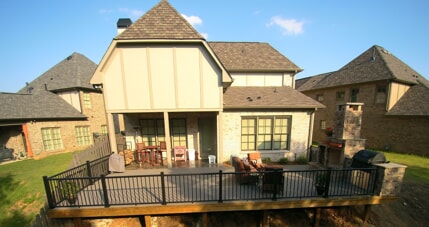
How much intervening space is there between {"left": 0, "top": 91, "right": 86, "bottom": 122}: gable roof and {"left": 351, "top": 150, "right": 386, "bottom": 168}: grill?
20052 mm

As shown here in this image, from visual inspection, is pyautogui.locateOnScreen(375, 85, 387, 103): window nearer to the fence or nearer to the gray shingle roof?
the gray shingle roof

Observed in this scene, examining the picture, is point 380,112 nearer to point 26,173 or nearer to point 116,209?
point 116,209

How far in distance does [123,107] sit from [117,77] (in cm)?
145

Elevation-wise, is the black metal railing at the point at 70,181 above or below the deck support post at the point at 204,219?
above

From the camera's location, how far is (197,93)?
299 inches

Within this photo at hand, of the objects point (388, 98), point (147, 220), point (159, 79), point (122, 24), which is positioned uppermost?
point (122, 24)

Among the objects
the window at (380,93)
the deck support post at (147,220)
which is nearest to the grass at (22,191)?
the deck support post at (147,220)

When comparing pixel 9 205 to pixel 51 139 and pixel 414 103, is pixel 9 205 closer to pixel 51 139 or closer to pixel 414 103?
pixel 51 139

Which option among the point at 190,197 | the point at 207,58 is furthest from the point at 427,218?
the point at 207,58

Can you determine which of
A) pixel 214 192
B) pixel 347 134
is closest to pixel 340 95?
pixel 347 134

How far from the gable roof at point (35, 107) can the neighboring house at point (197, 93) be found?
8.93m

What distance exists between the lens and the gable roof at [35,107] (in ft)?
38.9

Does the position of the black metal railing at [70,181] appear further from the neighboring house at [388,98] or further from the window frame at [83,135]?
the neighboring house at [388,98]

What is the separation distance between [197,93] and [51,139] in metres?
14.7
